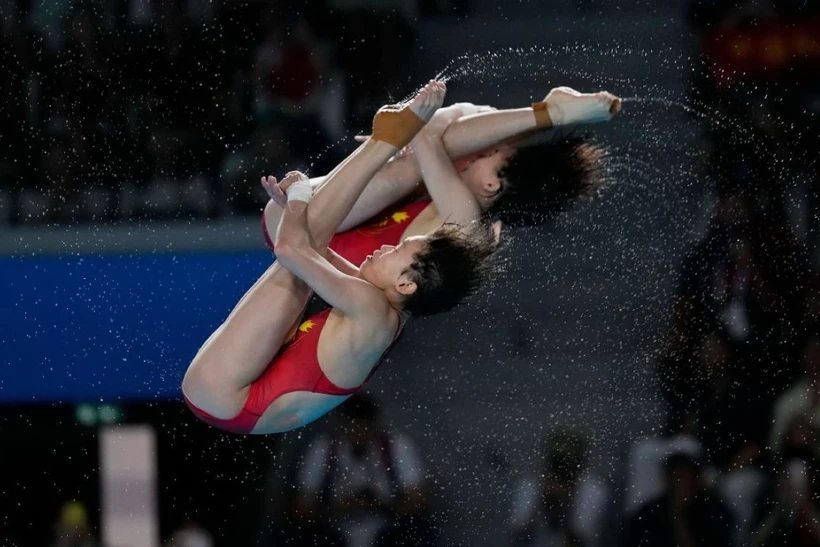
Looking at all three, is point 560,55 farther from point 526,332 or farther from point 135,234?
point 135,234

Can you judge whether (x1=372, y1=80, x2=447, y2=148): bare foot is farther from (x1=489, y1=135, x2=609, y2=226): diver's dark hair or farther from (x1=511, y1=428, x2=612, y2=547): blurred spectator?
(x1=511, y1=428, x2=612, y2=547): blurred spectator

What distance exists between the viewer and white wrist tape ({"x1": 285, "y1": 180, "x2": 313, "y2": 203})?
294cm

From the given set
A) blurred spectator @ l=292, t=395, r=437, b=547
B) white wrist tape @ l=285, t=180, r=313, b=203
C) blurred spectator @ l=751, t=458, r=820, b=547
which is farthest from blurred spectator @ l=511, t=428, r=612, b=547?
Answer: white wrist tape @ l=285, t=180, r=313, b=203

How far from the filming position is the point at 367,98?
215 inches

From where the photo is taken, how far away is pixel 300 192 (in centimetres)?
294

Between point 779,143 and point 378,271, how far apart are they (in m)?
2.80

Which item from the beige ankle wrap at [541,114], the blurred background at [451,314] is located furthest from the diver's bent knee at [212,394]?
the blurred background at [451,314]

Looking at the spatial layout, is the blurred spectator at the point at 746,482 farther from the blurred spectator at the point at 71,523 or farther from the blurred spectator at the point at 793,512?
the blurred spectator at the point at 71,523

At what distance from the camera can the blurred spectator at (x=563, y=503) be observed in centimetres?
491

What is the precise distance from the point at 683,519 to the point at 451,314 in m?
1.18

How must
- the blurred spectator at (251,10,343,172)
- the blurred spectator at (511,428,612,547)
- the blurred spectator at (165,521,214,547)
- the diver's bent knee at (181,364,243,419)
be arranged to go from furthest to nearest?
the blurred spectator at (251,10,343,172), the blurred spectator at (165,521,214,547), the blurred spectator at (511,428,612,547), the diver's bent knee at (181,364,243,419)

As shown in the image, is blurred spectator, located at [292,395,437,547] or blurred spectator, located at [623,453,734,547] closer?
blurred spectator, located at [623,453,734,547]

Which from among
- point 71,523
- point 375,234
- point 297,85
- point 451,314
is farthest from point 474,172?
point 71,523

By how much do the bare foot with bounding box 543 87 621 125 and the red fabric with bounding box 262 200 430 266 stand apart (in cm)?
40
